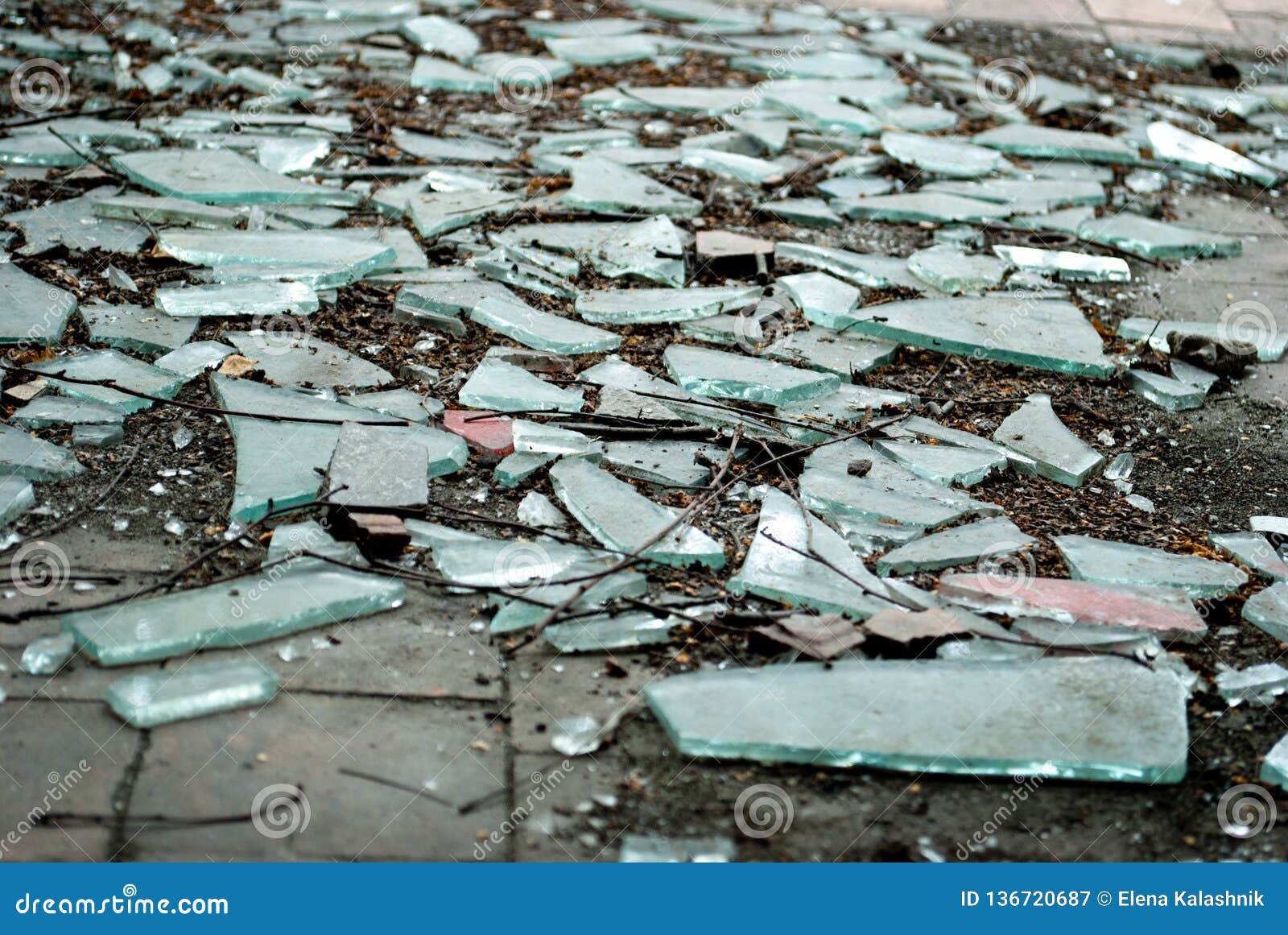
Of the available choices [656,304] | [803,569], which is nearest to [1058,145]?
[656,304]

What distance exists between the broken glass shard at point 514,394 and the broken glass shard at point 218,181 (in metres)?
1.42

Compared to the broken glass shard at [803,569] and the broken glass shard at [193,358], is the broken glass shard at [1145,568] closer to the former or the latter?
the broken glass shard at [803,569]

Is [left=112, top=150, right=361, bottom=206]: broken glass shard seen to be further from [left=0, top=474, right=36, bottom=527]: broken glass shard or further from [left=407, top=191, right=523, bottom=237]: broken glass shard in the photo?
[left=0, top=474, right=36, bottom=527]: broken glass shard

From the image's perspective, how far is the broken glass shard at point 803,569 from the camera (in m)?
2.56

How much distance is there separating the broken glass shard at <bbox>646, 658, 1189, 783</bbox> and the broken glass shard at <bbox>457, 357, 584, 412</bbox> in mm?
1107

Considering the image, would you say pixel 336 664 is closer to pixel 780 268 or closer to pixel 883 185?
pixel 780 268

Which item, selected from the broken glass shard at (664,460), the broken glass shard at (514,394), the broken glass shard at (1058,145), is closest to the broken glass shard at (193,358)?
the broken glass shard at (514,394)

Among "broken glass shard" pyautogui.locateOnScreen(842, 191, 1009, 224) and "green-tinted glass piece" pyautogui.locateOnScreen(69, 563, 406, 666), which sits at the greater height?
"green-tinted glass piece" pyautogui.locateOnScreen(69, 563, 406, 666)

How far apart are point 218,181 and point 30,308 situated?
1.08 m

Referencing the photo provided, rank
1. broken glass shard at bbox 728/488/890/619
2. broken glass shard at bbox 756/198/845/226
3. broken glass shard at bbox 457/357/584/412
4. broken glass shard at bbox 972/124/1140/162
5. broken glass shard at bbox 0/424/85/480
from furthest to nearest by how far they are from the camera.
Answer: broken glass shard at bbox 972/124/1140/162 → broken glass shard at bbox 756/198/845/226 → broken glass shard at bbox 457/357/584/412 → broken glass shard at bbox 0/424/85/480 → broken glass shard at bbox 728/488/890/619

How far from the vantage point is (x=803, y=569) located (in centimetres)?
266

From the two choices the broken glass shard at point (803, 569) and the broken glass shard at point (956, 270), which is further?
the broken glass shard at point (956, 270)

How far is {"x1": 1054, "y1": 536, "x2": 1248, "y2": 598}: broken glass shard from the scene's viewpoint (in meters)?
2.75

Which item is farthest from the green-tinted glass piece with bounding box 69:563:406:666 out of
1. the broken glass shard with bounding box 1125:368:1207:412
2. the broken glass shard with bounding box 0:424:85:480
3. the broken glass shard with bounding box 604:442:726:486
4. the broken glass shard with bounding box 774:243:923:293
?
the broken glass shard with bounding box 1125:368:1207:412
